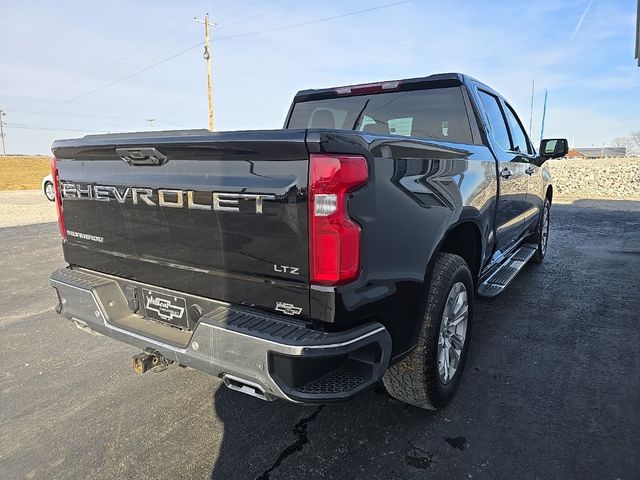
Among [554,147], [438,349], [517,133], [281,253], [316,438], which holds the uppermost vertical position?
[517,133]

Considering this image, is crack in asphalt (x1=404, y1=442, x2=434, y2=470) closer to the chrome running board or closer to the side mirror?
the chrome running board

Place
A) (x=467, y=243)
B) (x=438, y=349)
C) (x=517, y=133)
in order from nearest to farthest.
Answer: (x=438, y=349)
(x=467, y=243)
(x=517, y=133)

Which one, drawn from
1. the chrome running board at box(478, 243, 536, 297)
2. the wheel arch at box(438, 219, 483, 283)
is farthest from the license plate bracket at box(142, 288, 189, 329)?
the chrome running board at box(478, 243, 536, 297)

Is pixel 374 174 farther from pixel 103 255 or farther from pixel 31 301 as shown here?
pixel 31 301

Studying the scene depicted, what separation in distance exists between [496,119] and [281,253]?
2.94 meters

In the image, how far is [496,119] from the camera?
399cm

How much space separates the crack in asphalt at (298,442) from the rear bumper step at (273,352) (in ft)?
1.76

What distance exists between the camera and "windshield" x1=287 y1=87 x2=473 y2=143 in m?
3.49

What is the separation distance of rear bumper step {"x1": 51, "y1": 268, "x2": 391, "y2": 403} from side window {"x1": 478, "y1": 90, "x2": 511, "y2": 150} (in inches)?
99.9

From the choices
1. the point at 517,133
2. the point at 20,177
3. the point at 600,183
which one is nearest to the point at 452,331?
the point at 517,133

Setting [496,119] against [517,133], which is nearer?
[496,119]

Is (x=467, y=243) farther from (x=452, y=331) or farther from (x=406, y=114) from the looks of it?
(x=406, y=114)

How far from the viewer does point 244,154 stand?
1892 millimetres

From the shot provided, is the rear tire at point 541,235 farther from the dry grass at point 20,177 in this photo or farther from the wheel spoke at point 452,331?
the dry grass at point 20,177
